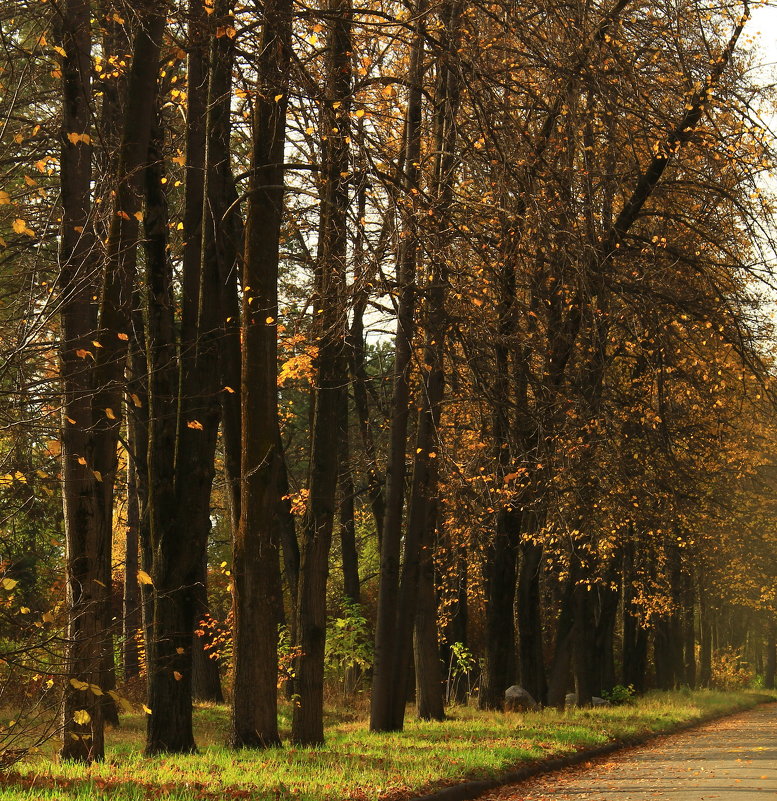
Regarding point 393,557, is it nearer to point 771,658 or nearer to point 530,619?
point 530,619

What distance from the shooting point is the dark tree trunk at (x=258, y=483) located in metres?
11.1

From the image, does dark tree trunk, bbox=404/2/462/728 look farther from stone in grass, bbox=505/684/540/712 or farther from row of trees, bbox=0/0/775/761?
stone in grass, bbox=505/684/540/712

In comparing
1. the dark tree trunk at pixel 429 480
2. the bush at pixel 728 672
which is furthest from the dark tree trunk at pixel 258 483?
the bush at pixel 728 672

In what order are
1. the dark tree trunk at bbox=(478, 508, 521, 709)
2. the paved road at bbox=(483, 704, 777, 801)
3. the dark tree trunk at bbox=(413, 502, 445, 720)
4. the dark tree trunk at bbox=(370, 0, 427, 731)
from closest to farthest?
the paved road at bbox=(483, 704, 777, 801) → the dark tree trunk at bbox=(370, 0, 427, 731) → the dark tree trunk at bbox=(413, 502, 445, 720) → the dark tree trunk at bbox=(478, 508, 521, 709)

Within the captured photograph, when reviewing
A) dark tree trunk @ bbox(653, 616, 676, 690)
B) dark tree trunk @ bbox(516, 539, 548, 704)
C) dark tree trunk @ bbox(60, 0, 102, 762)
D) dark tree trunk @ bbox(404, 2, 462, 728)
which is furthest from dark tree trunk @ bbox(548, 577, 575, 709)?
dark tree trunk @ bbox(60, 0, 102, 762)

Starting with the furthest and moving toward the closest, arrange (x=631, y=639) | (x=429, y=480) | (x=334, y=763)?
(x=631, y=639) < (x=429, y=480) < (x=334, y=763)

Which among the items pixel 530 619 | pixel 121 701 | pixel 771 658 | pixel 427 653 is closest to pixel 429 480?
pixel 427 653

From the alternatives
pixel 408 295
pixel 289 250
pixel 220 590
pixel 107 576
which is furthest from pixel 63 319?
pixel 220 590

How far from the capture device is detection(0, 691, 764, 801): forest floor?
7.81 m

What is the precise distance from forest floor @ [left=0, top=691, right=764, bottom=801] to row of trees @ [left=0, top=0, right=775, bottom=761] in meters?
0.59

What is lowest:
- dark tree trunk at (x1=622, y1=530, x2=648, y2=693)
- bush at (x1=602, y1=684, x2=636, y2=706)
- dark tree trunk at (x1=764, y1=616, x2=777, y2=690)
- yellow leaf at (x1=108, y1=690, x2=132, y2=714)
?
dark tree trunk at (x1=764, y1=616, x2=777, y2=690)

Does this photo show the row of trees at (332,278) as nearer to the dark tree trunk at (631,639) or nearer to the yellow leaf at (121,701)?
the yellow leaf at (121,701)

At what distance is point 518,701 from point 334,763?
10306mm

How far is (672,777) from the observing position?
11.3m
